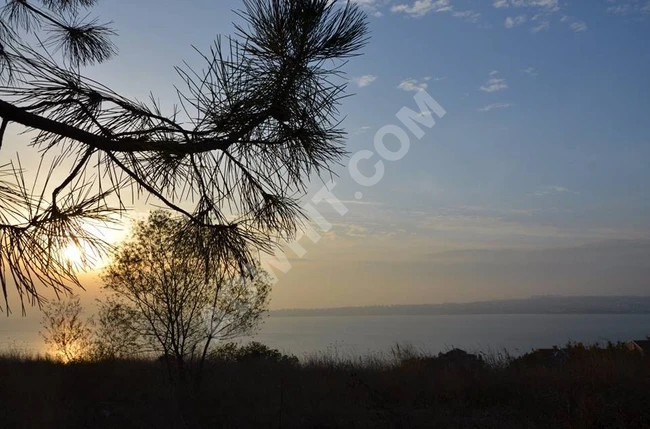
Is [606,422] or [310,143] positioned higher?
[310,143]

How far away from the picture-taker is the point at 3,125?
193 cm

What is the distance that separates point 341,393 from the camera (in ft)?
25.7

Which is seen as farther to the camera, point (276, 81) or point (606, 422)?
point (606, 422)

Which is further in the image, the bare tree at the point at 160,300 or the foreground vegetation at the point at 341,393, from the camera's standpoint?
the bare tree at the point at 160,300

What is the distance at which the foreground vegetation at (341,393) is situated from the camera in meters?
6.25

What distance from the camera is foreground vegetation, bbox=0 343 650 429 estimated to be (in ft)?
20.5

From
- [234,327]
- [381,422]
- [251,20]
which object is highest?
[251,20]

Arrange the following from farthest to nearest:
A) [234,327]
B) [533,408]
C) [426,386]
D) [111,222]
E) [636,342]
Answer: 1. [636,342]
2. [234,327]
3. [426,386]
4. [533,408]
5. [111,222]

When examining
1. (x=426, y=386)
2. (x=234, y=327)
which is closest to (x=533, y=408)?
(x=426, y=386)

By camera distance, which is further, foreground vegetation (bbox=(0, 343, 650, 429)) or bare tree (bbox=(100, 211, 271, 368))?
bare tree (bbox=(100, 211, 271, 368))

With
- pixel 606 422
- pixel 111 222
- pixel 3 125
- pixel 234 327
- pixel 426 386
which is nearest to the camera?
pixel 3 125

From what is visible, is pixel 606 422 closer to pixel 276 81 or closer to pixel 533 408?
pixel 533 408

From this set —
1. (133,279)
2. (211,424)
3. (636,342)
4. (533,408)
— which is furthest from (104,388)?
(636,342)

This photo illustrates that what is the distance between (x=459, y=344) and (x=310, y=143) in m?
10.1
